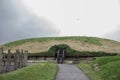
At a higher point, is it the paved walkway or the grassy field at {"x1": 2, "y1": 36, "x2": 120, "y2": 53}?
the grassy field at {"x1": 2, "y1": 36, "x2": 120, "y2": 53}

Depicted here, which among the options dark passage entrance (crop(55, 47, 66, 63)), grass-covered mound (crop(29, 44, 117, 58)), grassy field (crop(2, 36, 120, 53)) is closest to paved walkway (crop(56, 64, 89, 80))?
dark passage entrance (crop(55, 47, 66, 63))

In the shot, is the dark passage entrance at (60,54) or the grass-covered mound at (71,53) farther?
the grass-covered mound at (71,53)

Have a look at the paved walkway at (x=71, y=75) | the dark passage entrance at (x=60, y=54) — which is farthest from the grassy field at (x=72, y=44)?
the paved walkway at (x=71, y=75)

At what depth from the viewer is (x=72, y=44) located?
204ft

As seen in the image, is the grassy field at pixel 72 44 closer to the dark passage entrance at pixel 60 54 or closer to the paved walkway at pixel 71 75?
the dark passage entrance at pixel 60 54

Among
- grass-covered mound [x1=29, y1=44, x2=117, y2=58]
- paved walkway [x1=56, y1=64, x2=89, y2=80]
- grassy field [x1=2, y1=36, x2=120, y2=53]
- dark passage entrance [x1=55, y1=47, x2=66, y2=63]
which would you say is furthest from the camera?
grassy field [x1=2, y1=36, x2=120, y2=53]

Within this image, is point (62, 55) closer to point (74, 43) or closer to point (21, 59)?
point (74, 43)

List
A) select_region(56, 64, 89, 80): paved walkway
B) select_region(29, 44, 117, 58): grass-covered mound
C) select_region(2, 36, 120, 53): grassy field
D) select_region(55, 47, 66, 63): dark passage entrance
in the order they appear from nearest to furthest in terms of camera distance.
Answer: select_region(56, 64, 89, 80): paved walkway < select_region(55, 47, 66, 63): dark passage entrance < select_region(29, 44, 117, 58): grass-covered mound < select_region(2, 36, 120, 53): grassy field

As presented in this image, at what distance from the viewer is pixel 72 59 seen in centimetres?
5594

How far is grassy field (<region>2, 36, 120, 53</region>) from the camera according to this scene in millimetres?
59775

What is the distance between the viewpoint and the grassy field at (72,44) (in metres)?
59.8

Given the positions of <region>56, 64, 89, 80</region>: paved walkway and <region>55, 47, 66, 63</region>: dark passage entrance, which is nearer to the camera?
<region>56, 64, 89, 80</region>: paved walkway

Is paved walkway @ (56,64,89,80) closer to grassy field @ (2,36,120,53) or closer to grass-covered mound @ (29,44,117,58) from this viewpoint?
grass-covered mound @ (29,44,117,58)

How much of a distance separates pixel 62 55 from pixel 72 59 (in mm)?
1685
